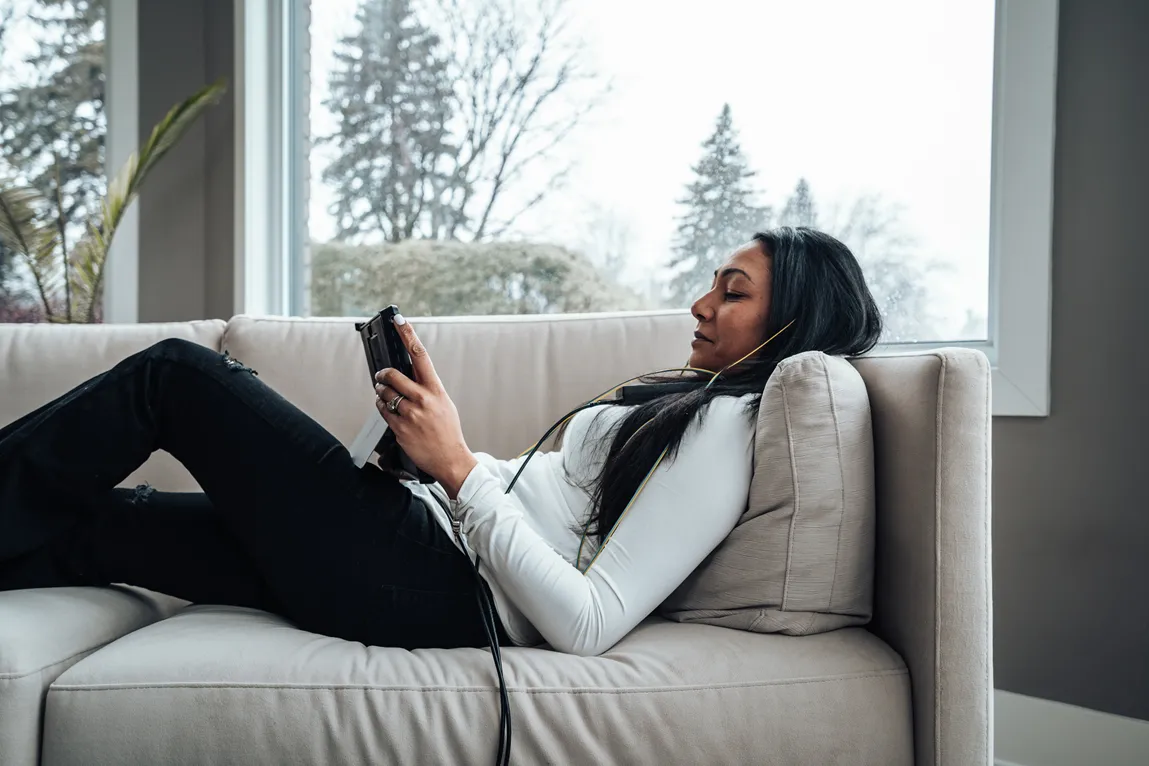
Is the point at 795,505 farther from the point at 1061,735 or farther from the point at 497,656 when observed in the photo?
the point at 1061,735

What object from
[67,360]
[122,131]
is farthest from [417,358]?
[122,131]

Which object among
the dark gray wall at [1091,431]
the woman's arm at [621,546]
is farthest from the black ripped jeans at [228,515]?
the dark gray wall at [1091,431]

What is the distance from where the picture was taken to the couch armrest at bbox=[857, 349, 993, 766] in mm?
978

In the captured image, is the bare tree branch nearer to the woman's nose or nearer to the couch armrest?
the woman's nose

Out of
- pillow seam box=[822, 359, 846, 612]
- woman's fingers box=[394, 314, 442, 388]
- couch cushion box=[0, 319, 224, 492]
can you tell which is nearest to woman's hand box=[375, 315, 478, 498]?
woman's fingers box=[394, 314, 442, 388]

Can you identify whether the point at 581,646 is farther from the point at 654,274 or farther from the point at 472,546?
the point at 654,274

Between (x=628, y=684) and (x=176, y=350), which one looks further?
(x=176, y=350)

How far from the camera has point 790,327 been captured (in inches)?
50.1

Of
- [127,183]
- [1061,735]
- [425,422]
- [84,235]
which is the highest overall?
[127,183]

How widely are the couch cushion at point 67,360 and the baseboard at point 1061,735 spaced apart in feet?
5.68

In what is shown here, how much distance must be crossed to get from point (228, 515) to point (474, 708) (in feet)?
1.50

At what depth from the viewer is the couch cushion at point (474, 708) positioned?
947 mm

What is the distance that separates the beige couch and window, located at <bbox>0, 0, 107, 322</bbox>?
1.93m

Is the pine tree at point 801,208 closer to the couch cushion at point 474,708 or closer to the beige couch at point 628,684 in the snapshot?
the beige couch at point 628,684
